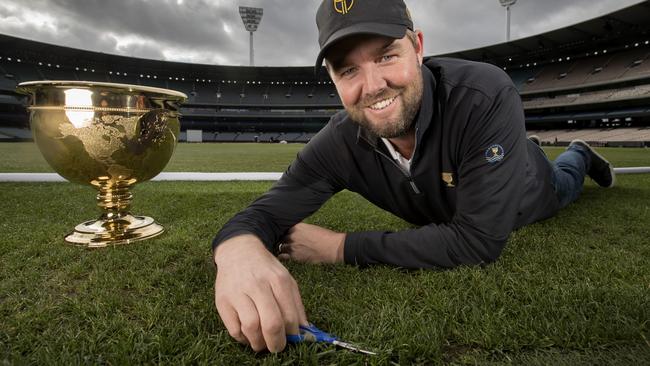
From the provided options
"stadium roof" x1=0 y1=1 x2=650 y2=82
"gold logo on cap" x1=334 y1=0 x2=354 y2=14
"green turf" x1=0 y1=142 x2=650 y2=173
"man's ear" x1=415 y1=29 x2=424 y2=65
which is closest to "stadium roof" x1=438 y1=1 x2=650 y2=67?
"stadium roof" x1=0 y1=1 x2=650 y2=82

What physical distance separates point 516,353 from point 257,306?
67 centimetres

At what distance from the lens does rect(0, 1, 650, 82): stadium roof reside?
90.9 ft

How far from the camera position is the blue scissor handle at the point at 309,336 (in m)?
0.95

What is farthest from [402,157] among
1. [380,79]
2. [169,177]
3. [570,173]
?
[169,177]

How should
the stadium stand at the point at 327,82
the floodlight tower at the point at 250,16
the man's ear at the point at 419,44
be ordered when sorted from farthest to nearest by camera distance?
the floodlight tower at the point at 250,16 → the stadium stand at the point at 327,82 → the man's ear at the point at 419,44

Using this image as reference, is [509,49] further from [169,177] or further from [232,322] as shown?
[232,322]

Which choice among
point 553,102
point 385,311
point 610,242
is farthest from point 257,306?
point 553,102

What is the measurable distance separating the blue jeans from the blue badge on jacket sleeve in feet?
5.32

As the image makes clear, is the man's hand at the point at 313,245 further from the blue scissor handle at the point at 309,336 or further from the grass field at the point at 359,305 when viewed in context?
the blue scissor handle at the point at 309,336

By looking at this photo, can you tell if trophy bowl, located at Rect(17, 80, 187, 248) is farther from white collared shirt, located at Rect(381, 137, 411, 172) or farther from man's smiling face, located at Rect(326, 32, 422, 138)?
white collared shirt, located at Rect(381, 137, 411, 172)

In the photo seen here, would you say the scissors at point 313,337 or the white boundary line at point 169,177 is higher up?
the white boundary line at point 169,177

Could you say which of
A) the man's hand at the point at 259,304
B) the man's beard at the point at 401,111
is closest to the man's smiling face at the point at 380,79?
the man's beard at the point at 401,111

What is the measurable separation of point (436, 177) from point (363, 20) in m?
0.76

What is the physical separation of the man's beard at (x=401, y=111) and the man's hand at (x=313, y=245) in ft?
1.71
